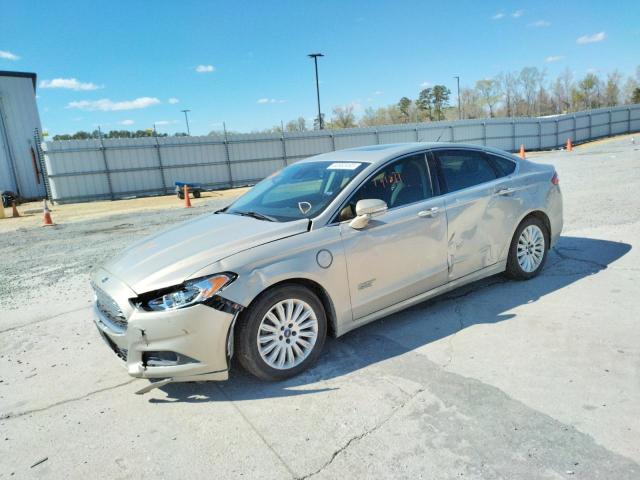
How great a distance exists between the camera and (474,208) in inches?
178

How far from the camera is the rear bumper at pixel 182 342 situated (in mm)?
3041

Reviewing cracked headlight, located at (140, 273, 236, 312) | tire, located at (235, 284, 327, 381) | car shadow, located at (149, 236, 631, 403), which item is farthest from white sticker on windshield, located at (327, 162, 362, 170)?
cracked headlight, located at (140, 273, 236, 312)

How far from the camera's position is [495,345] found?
373cm

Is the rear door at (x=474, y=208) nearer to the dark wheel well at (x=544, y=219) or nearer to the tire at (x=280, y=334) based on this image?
the dark wheel well at (x=544, y=219)

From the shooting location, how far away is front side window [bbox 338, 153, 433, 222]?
12.7ft

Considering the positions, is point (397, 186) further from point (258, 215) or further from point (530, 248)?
point (530, 248)

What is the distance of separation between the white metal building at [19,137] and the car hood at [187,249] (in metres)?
25.2

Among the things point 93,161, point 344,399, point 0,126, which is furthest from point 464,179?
point 0,126

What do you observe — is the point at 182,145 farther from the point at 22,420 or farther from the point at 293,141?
the point at 22,420

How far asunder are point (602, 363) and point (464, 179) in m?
2.06

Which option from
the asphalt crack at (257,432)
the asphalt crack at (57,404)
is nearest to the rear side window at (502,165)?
the asphalt crack at (257,432)

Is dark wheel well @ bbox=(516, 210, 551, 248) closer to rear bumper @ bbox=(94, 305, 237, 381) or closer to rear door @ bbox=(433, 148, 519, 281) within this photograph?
rear door @ bbox=(433, 148, 519, 281)

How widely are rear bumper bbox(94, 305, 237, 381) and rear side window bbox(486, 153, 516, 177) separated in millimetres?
3344

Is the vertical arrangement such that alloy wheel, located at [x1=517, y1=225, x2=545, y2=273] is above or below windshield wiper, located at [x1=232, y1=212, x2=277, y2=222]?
below
